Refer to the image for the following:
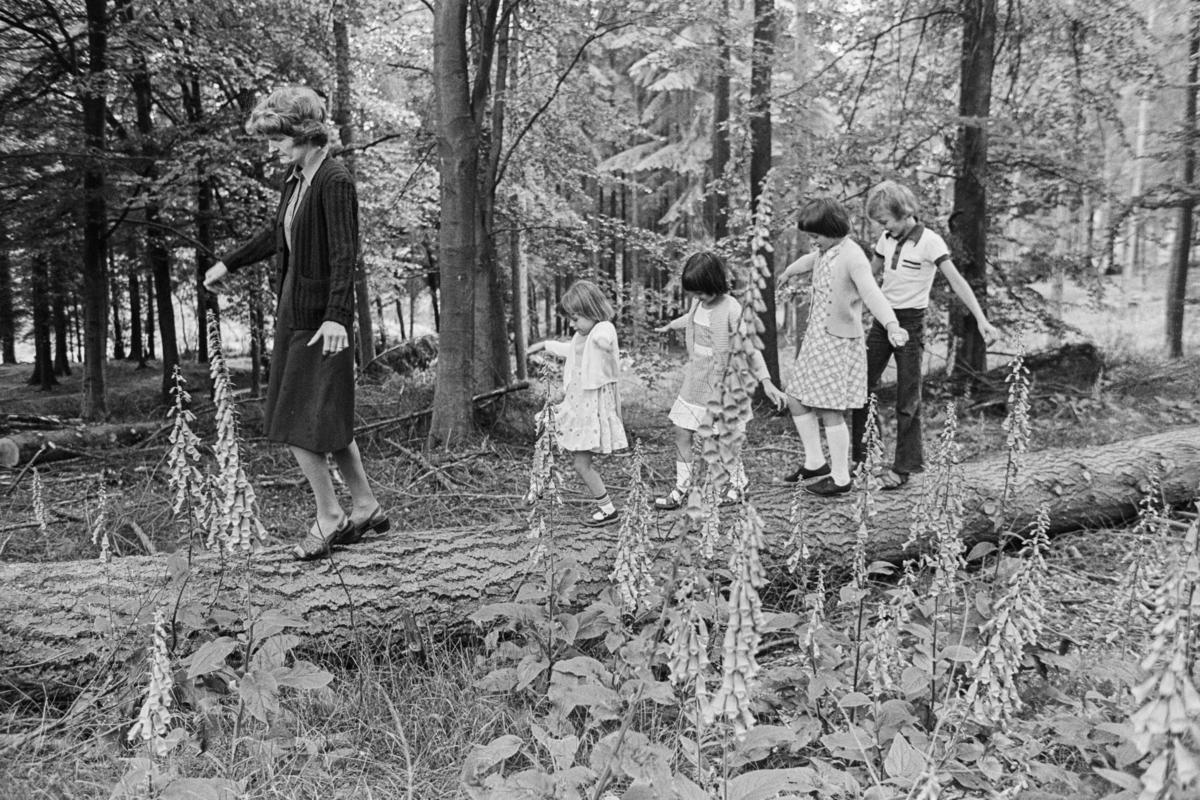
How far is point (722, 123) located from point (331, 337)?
7480 millimetres

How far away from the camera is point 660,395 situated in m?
13.4

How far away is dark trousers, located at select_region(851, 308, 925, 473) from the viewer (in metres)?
4.66

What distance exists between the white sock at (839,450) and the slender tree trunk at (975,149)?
547 cm

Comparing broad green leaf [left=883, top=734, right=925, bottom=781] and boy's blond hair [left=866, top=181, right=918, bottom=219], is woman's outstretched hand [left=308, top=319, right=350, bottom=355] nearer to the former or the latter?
broad green leaf [left=883, top=734, right=925, bottom=781]

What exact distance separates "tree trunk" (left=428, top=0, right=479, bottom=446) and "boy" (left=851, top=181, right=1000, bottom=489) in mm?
3857

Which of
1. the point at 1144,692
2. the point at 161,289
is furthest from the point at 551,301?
the point at 1144,692

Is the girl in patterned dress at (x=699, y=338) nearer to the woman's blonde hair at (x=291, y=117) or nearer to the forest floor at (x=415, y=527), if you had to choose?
the forest floor at (x=415, y=527)

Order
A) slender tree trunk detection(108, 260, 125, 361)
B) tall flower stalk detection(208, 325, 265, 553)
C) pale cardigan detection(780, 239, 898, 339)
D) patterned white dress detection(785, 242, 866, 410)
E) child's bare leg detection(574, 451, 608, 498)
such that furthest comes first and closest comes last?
slender tree trunk detection(108, 260, 125, 361) → child's bare leg detection(574, 451, 608, 498) → patterned white dress detection(785, 242, 866, 410) → pale cardigan detection(780, 239, 898, 339) → tall flower stalk detection(208, 325, 265, 553)

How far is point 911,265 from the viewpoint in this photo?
4.68 meters

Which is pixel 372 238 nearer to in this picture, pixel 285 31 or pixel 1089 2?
pixel 285 31

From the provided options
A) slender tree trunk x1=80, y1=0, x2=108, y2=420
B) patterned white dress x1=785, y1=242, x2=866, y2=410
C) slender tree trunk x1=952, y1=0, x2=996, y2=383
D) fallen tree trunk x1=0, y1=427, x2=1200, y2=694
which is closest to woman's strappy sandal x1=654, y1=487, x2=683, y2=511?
fallen tree trunk x1=0, y1=427, x2=1200, y2=694

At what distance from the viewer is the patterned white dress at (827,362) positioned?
14.2 feet

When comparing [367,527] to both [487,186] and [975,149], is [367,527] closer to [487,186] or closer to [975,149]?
[487,186]

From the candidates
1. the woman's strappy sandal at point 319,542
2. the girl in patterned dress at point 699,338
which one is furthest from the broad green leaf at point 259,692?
the girl in patterned dress at point 699,338
